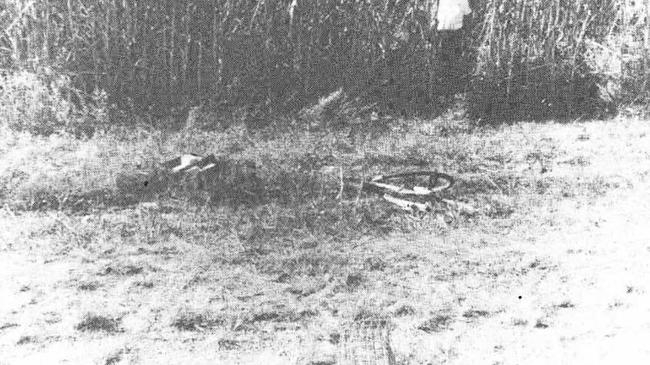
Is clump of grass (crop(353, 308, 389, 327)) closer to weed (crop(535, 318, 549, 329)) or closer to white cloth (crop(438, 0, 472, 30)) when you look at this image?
weed (crop(535, 318, 549, 329))

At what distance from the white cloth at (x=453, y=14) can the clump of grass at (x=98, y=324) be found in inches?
100

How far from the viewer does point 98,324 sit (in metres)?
2.96

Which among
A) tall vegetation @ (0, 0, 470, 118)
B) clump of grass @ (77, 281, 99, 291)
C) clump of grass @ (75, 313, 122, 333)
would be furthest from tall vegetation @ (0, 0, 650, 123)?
clump of grass @ (75, 313, 122, 333)

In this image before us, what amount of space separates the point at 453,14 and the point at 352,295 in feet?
6.70

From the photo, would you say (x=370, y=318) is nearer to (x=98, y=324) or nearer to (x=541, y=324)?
(x=541, y=324)

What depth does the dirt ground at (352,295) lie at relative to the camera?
9.43 feet

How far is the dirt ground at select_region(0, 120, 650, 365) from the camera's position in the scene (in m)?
2.87

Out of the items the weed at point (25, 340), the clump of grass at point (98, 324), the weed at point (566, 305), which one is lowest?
the weed at point (25, 340)

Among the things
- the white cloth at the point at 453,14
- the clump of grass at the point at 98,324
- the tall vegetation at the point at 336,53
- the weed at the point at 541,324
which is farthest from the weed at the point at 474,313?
the white cloth at the point at 453,14

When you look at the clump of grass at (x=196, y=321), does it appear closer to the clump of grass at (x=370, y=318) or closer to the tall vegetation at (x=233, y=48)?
the clump of grass at (x=370, y=318)

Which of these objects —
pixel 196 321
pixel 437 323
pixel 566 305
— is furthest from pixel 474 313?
pixel 196 321

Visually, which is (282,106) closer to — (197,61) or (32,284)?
(197,61)

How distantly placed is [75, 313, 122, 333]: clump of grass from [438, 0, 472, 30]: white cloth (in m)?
2.54

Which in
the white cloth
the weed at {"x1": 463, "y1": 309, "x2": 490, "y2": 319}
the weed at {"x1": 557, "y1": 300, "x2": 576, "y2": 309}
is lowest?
the weed at {"x1": 463, "y1": 309, "x2": 490, "y2": 319}
